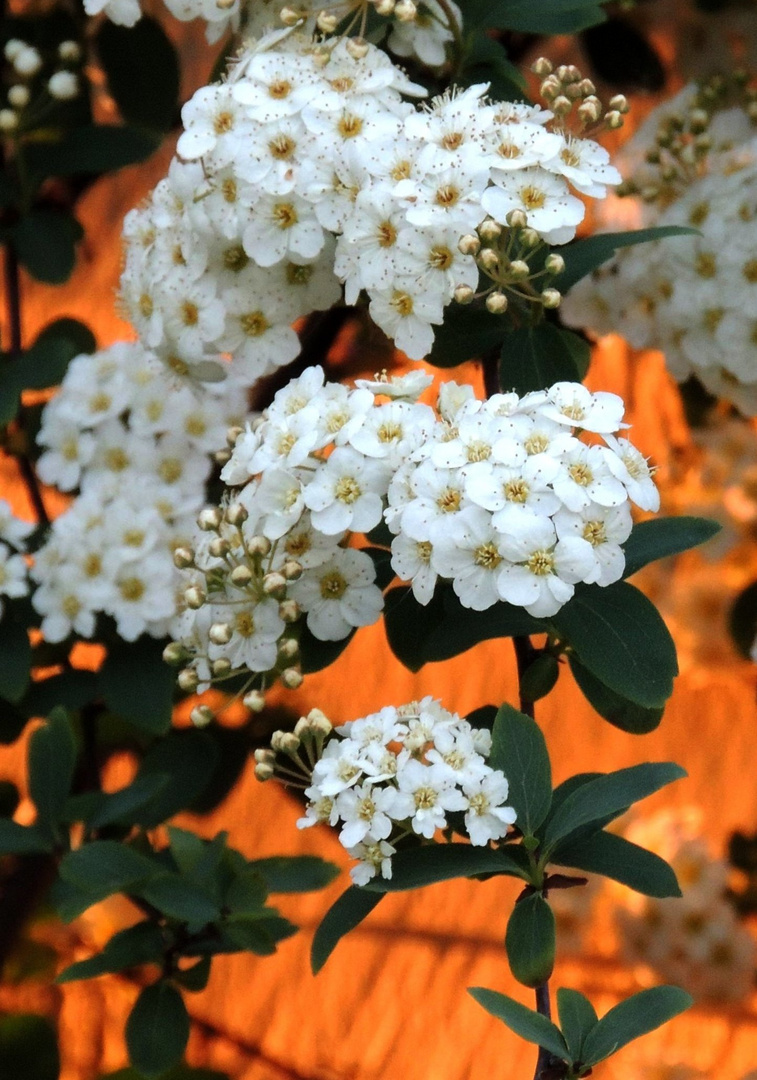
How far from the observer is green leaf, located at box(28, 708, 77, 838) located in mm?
1064

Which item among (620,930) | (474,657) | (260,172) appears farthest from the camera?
(474,657)

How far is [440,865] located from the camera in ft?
2.44

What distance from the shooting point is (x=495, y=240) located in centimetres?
83

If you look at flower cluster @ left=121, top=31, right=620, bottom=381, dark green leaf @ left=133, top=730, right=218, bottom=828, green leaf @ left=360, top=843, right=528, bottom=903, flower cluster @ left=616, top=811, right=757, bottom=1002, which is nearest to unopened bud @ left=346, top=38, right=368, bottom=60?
flower cluster @ left=121, top=31, right=620, bottom=381

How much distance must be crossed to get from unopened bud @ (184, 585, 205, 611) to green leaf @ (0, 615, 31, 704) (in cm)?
33

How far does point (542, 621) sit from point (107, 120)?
1.23 m

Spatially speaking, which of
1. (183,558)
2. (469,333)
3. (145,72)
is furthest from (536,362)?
(145,72)

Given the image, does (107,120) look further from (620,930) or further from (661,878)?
(661,878)

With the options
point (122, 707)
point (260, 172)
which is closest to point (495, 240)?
point (260, 172)

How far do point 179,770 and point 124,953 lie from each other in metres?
0.22

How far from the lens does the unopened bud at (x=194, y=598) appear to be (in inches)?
32.9

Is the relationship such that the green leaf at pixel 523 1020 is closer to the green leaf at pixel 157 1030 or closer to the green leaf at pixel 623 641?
the green leaf at pixel 623 641

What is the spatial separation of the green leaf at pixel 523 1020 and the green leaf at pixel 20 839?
449 millimetres

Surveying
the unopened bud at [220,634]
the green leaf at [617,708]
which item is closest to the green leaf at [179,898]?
the unopened bud at [220,634]
